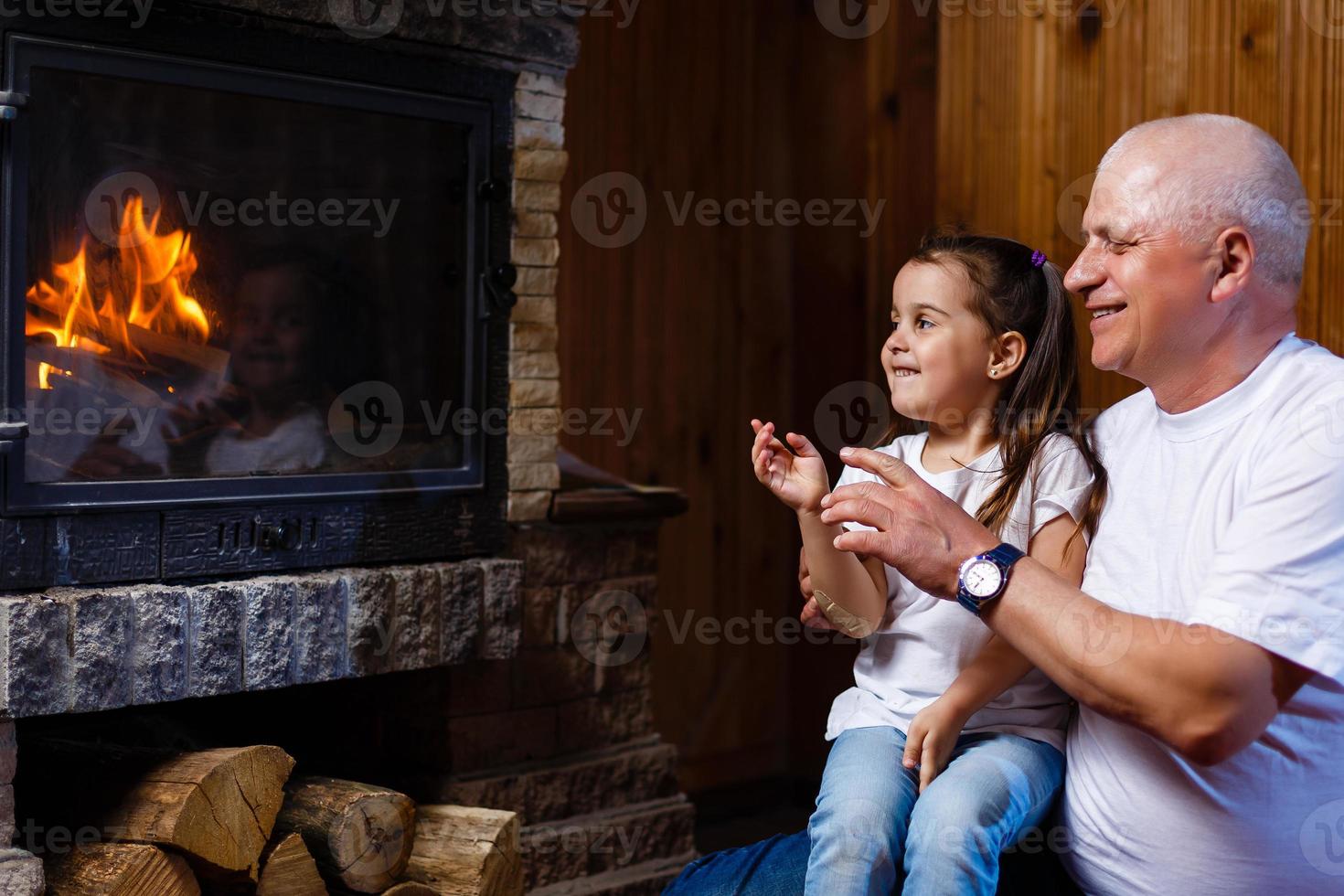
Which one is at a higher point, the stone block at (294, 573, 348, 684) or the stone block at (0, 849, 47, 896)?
the stone block at (294, 573, 348, 684)

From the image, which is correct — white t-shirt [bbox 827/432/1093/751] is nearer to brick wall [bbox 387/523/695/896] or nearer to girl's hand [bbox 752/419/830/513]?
girl's hand [bbox 752/419/830/513]

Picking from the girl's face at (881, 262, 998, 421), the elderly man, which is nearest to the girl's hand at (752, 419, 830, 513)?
the elderly man

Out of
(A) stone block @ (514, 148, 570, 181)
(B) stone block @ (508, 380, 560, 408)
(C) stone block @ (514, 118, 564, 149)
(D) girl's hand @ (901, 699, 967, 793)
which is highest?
(C) stone block @ (514, 118, 564, 149)

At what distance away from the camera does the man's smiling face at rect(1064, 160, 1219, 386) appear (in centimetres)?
136

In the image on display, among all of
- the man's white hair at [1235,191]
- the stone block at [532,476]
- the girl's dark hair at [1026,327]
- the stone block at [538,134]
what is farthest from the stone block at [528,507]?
the man's white hair at [1235,191]

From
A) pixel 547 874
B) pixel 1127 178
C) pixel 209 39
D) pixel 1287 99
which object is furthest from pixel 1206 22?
pixel 547 874

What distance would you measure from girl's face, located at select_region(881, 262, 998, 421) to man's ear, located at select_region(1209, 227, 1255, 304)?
383 millimetres

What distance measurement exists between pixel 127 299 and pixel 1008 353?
49.2 inches

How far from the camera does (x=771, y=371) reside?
3.33 meters

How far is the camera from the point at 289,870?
1824mm

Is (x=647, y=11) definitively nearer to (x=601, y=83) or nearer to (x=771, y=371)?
(x=601, y=83)

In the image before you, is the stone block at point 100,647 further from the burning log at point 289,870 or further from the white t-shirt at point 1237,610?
the white t-shirt at point 1237,610

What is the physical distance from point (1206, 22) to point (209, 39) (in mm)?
1597

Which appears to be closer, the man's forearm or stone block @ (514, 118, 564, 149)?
the man's forearm
